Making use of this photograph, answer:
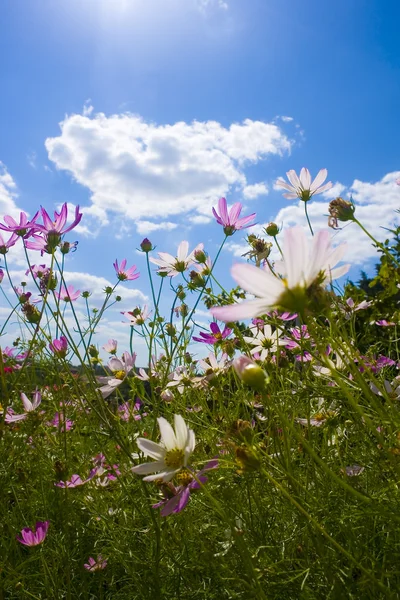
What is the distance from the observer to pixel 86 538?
3.75ft

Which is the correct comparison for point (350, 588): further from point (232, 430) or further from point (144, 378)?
point (144, 378)

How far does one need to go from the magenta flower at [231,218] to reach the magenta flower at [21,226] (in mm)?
366

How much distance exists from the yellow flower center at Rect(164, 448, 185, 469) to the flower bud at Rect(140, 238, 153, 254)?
0.69 metres

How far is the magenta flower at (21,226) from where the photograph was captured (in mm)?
930

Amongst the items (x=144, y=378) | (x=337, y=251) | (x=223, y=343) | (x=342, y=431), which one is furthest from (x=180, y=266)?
(x=337, y=251)

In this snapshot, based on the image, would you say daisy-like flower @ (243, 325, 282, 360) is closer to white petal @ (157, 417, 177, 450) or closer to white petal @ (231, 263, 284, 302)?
white petal @ (157, 417, 177, 450)

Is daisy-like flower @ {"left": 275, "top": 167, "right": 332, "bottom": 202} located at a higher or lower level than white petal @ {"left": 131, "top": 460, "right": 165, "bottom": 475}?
higher

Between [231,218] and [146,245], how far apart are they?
0.29 m

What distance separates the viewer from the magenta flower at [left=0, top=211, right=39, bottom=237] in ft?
3.05

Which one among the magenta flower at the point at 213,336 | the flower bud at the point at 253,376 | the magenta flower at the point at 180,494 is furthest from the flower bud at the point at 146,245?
the flower bud at the point at 253,376

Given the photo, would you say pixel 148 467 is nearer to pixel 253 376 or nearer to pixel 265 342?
pixel 253 376

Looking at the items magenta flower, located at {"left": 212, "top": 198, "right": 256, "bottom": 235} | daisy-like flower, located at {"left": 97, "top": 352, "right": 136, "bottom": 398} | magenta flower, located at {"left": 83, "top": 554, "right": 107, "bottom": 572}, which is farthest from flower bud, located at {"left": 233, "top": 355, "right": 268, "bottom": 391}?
magenta flower, located at {"left": 83, "top": 554, "right": 107, "bottom": 572}

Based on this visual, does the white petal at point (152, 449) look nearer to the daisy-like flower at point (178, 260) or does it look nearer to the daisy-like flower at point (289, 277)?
the daisy-like flower at point (289, 277)

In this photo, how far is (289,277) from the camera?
43cm
